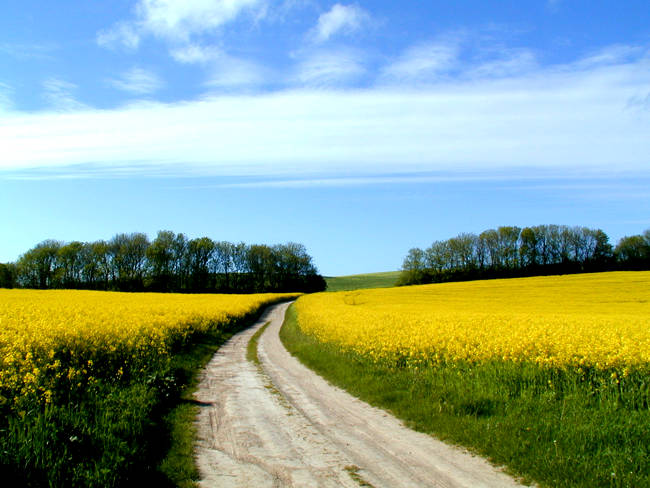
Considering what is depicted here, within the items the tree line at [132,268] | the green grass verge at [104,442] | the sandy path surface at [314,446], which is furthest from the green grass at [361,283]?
the green grass verge at [104,442]

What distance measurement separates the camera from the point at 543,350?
1187 cm

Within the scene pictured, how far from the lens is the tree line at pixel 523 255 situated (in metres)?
91.6

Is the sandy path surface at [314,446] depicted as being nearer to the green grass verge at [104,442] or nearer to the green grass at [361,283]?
the green grass verge at [104,442]

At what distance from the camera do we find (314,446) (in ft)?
24.0

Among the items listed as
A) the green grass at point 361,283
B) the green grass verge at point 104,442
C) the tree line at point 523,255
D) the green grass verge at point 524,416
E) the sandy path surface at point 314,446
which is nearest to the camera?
the green grass verge at point 104,442

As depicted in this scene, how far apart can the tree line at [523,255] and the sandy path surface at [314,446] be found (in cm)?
8622

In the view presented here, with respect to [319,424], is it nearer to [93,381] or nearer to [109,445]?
[109,445]

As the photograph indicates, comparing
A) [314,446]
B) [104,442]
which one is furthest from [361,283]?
[104,442]

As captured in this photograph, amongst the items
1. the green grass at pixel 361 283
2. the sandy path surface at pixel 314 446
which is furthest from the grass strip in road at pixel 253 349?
the green grass at pixel 361 283

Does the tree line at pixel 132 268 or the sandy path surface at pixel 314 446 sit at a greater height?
the tree line at pixel 132 268

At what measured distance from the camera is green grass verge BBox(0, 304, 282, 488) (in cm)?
551

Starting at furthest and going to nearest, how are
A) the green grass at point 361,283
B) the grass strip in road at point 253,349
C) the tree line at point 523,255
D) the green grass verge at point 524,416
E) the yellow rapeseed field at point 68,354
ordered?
1. the green grass at point 361,283
2. the tree line at point 523,255
3. the grass strip in road at point 253,349
4. the yellow rapeseed field at point 68,354
5. the green grass verge at point 524,416

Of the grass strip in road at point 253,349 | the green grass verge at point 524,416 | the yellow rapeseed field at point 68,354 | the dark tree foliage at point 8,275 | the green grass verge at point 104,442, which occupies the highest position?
the dark tree foliage at point 8,275

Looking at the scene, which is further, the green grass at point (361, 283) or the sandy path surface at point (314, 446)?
the green grass at point (361, 283)
